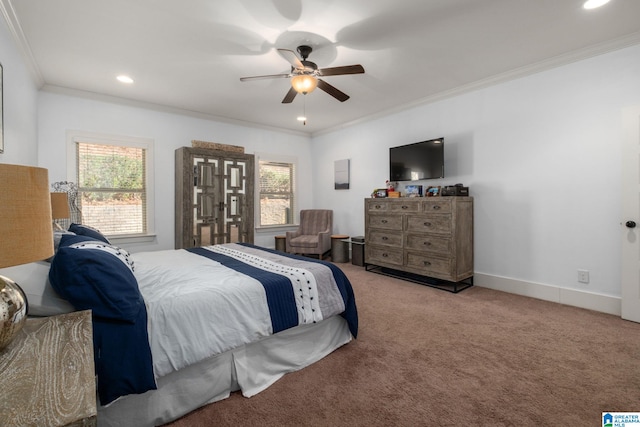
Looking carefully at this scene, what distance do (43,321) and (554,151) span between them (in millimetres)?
4420

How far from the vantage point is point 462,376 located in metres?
1.99

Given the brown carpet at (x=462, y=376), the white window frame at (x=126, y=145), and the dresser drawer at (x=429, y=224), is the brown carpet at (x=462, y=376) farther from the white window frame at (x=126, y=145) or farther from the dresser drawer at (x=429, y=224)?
the white window frame at (x=126, y=145)

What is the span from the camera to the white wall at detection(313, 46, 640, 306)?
2.99m

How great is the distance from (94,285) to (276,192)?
15.7 ft

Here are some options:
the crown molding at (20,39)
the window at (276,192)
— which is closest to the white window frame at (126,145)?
the crown molding at (20,39)

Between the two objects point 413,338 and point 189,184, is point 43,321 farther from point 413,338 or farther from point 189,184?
point 189,184

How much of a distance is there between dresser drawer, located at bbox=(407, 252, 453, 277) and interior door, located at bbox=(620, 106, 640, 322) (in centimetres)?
155

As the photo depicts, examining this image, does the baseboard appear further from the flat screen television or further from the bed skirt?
the bed skirt

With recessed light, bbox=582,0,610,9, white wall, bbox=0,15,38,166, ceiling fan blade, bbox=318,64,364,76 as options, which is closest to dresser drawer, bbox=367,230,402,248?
ceiling fan blade, bbox=318,64,364,76

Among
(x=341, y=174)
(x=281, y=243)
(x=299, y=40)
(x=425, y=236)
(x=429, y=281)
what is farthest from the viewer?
(x=341, y=174)

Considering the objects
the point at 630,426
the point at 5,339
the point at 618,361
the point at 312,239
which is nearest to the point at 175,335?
the point at 5,339

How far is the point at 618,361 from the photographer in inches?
83.7

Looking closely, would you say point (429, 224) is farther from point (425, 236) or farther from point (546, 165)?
point (546, 165)

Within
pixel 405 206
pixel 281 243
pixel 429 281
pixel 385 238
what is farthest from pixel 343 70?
pixel 281 243
